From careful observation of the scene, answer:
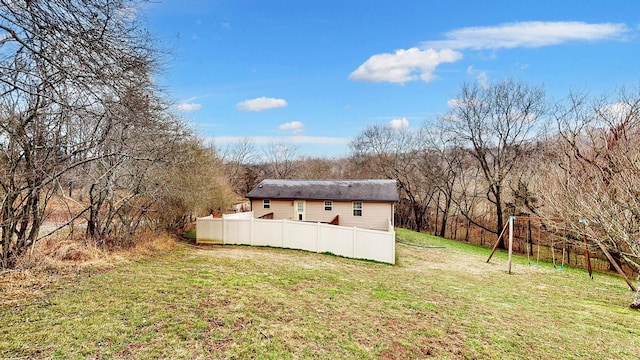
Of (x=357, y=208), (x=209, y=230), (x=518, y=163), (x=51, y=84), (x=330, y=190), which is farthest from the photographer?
(x=518, y=163)

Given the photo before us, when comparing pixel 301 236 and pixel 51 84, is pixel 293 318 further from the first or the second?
pixel 301 236

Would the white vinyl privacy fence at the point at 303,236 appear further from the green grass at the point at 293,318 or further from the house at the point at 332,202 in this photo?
the house at the point at 332,202

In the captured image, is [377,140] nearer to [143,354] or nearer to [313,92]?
[313,92]

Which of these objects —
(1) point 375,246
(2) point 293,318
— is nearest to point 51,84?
(2) point 293,318

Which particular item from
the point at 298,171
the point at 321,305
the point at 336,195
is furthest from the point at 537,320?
the point at 298,171

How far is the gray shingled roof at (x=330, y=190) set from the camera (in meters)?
17.6

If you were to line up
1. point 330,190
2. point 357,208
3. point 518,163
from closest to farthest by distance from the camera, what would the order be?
point 357,208
point 330,190
point 518,163

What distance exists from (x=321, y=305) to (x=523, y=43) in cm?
1683

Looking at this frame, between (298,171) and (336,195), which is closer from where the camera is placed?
(336,195)

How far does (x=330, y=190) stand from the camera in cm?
1847

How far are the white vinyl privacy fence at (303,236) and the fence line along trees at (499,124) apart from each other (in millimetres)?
12088

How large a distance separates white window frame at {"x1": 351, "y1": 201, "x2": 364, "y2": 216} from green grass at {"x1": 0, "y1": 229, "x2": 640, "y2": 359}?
9189 millimetres

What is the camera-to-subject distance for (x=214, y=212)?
15852 mm

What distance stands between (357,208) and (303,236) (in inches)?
243
